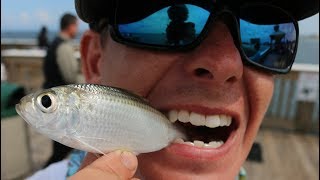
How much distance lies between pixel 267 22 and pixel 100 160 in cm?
81

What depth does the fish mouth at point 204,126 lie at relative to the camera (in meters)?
1.14

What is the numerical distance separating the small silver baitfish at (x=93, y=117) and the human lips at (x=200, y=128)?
16 centimetres

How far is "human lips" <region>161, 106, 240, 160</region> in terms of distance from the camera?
3.70 ft

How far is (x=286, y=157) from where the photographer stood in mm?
5660

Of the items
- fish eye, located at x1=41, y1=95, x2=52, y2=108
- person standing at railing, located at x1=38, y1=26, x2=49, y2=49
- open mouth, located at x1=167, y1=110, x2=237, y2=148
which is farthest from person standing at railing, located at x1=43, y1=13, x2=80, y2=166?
person standing at railing, located at x1=38, y1=26, x2=49, y2=49

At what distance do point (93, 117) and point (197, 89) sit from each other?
1.34 ft

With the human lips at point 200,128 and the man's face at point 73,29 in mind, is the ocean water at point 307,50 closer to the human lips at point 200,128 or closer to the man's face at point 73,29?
the man's face at point 73,29

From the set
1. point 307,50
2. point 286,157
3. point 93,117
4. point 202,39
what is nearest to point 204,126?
point 202,39

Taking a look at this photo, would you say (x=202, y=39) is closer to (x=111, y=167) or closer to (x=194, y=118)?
(x=194, y=118)

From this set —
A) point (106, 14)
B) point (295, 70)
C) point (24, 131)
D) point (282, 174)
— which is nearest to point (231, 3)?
point (106, 14)

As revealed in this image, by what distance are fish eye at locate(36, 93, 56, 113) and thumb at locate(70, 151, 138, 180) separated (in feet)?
0.46

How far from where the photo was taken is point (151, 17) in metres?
1.17

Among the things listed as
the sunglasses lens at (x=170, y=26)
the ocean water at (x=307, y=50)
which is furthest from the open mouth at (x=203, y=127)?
the ocean water at (x=307, y=50)

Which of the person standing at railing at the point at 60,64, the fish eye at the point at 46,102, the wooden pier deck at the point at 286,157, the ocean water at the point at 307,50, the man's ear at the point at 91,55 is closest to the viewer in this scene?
the fish eye at the point at 46,102
